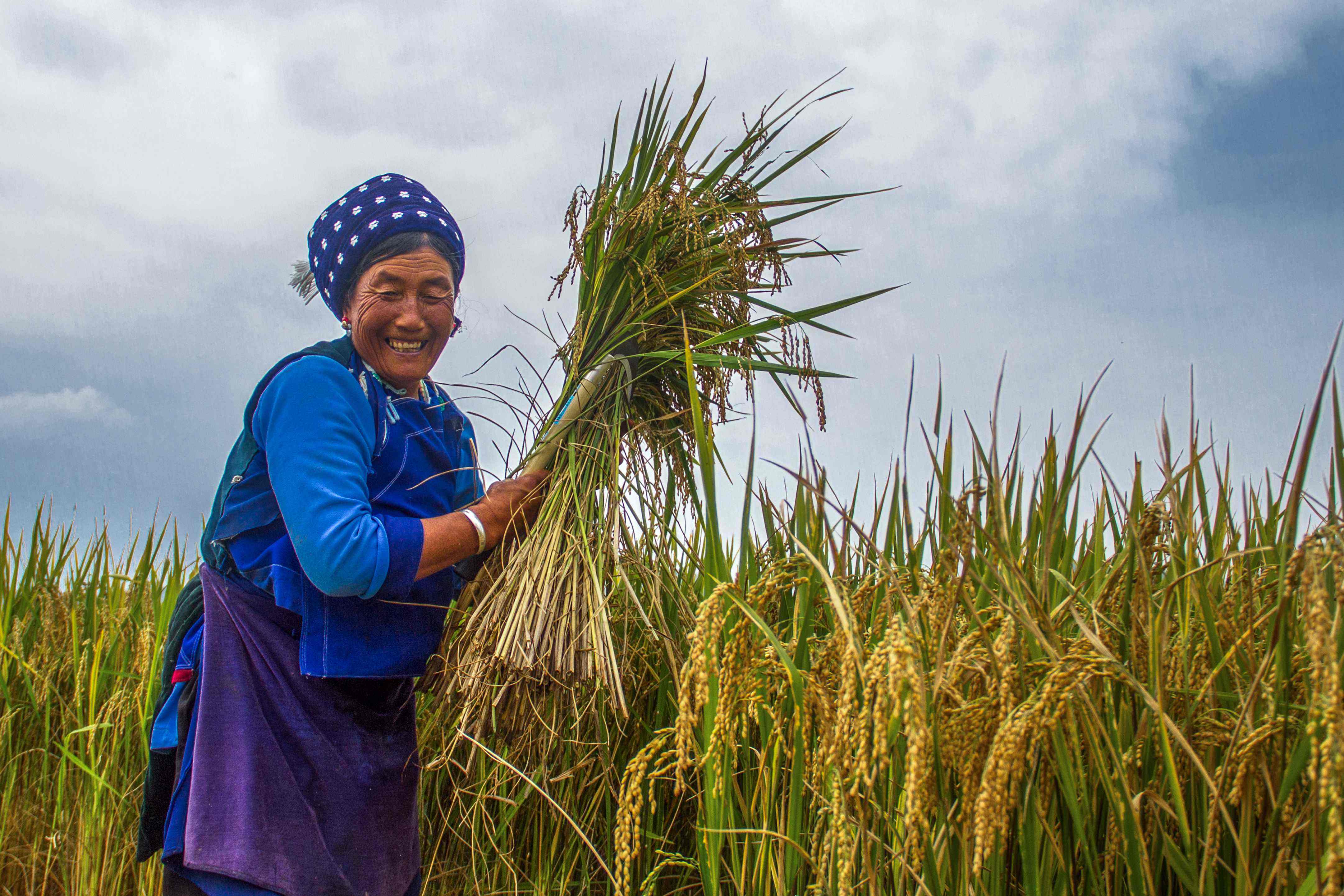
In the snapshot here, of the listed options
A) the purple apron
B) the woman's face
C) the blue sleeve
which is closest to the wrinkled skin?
the woman's face

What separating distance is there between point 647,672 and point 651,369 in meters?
0.79

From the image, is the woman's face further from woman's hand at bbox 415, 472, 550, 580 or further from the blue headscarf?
woman's hand at bbox 415, 472, 550, 580

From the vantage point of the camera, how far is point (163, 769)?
1973 mm

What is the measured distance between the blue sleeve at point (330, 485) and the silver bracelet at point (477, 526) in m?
0.12

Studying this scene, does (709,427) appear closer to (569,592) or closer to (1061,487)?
(569,592)

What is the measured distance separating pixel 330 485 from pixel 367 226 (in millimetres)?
668

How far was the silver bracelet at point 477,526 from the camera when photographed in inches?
77.8

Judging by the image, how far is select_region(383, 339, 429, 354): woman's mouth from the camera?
6.73 ft

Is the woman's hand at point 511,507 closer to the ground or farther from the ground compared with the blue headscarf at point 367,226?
closer to the ground

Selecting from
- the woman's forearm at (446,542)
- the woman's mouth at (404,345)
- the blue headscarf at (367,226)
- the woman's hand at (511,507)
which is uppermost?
the blue headscarf at (367,226)

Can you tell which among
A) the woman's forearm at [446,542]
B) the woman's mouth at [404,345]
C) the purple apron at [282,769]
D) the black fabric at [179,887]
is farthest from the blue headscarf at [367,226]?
the black fabric at [179,887]

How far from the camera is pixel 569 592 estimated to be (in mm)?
2006

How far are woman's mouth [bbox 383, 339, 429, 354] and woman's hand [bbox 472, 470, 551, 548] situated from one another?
0.36m

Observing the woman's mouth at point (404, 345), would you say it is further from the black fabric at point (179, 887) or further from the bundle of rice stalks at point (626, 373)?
the black fabric at point (179, 887)
